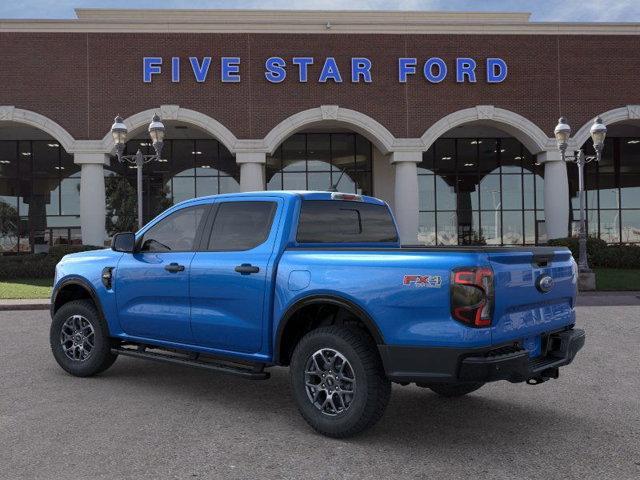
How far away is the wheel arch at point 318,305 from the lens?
4184mm

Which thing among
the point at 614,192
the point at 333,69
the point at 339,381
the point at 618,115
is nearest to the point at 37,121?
the point at 333,69

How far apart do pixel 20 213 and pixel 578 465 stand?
30971 millimetres

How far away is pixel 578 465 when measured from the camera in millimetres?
3877

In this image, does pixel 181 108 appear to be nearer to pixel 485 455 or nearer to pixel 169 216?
pixel 169 216

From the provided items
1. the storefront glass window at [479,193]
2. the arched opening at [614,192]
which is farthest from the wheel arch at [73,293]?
the arched opening at [614,192]

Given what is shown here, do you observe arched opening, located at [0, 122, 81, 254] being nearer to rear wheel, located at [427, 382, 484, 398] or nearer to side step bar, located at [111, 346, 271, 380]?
side step bar, located at [111, 346, 271, 380]

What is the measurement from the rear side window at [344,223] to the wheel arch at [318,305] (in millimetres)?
701

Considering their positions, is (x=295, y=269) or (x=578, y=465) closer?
(x=578, y=465)

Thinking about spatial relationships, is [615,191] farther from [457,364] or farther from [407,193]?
[457,364]

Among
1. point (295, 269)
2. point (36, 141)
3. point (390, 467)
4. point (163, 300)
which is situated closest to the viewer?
point (390, 467)

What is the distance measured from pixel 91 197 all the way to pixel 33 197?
8679mm

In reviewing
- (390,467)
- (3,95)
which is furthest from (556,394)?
(3,95)

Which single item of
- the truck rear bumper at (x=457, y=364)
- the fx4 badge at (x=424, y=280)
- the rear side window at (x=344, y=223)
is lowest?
the truck rear bumper at (x=457, y=364)

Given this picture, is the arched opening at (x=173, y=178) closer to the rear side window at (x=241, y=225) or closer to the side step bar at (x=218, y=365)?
the side step bar at (x=218, y=365)
